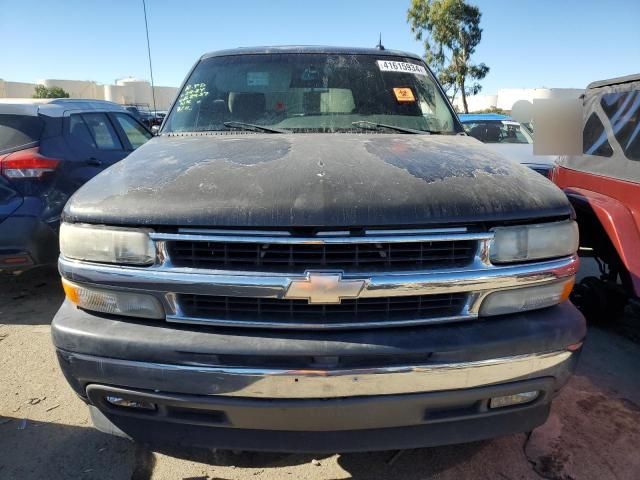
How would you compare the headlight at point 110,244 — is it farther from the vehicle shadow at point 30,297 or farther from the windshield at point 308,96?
the vehicle shadow at point 30,297

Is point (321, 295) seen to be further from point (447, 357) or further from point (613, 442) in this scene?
point (613, 442)

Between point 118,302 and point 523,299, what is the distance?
165 cm

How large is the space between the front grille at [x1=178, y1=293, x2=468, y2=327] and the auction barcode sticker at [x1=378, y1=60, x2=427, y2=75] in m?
2.13

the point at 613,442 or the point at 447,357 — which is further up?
the point at 447,357

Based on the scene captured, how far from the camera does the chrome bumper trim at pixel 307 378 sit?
1827 millimetres

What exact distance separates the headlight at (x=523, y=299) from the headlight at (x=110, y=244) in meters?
1.36

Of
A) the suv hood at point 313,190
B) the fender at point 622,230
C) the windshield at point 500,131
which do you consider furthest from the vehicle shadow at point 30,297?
the windshield at point 500,131

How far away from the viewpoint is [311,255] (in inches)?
74.0

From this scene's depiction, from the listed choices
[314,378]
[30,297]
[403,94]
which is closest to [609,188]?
[403,94]

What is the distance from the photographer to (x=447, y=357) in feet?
6.13

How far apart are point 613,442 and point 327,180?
7.18 ft

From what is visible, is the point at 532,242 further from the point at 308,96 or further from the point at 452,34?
the point at 452,34

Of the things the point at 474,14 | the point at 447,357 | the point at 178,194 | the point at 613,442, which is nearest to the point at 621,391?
the point at 613,442

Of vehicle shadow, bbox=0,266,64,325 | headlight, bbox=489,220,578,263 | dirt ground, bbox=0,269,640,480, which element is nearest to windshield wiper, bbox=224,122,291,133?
headlight, bbox=489,220,578,263
